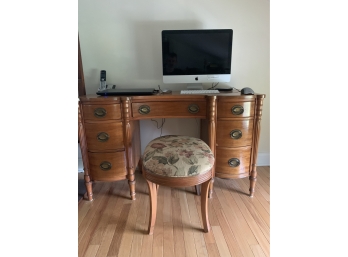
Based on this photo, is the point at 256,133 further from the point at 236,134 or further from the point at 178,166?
the point at 178,166

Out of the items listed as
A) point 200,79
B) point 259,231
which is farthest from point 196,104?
point 259,231

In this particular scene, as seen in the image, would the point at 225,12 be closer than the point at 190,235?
No

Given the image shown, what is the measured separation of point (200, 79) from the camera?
166 cm

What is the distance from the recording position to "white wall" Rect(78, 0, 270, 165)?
5.59ft

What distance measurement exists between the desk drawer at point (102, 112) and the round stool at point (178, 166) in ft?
1.18

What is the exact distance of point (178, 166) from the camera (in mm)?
1037

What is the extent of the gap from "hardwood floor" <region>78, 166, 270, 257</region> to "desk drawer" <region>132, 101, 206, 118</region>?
617 mm

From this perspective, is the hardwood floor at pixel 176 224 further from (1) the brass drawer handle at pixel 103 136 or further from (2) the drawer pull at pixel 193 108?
(2) the drawer pull at pixel 193 108

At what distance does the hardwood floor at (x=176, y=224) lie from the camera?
3.66 ft

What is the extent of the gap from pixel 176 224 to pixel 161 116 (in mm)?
685

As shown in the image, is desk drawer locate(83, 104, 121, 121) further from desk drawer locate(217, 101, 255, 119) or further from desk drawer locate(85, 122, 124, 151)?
desk drawer locate(217, 101, 255, 119)
